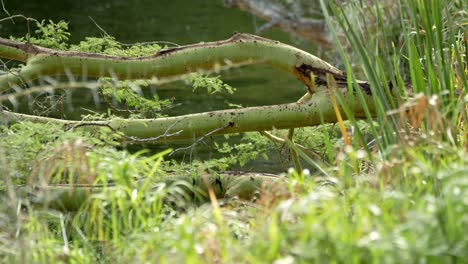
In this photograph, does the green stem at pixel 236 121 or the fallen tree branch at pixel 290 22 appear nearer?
the green stem at pixel 236 121

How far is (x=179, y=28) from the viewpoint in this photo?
1803cm

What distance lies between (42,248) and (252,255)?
0.80 meters

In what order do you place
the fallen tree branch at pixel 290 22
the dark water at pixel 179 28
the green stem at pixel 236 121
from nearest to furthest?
the green stem at pixel 236 121 → the dark water at pixel 179 28 → the fallen tree branch at pixel 290 22

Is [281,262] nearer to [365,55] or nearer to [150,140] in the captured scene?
[365,55]

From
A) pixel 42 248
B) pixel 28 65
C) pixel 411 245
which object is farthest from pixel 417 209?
pixel 28 65

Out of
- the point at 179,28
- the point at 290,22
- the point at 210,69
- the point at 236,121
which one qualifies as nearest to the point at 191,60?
the point at 210,69

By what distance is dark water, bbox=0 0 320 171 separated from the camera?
13.2 meters

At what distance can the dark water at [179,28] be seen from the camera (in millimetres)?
13188

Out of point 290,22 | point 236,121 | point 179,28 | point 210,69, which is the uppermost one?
point 210,69

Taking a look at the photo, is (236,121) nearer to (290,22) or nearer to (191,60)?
(191,60)

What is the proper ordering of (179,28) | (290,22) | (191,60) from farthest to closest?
(179,28) → (290,22) → (191,60)

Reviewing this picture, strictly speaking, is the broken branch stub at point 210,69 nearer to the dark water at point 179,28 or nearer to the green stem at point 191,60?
Result: the green stem at point 191,60

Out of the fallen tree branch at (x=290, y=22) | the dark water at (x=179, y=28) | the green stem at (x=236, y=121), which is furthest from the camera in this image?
the fallen tree branch at (x=290, y=22)

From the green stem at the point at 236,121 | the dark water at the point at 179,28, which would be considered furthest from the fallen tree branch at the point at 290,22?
the green stem at the point at 236,121
